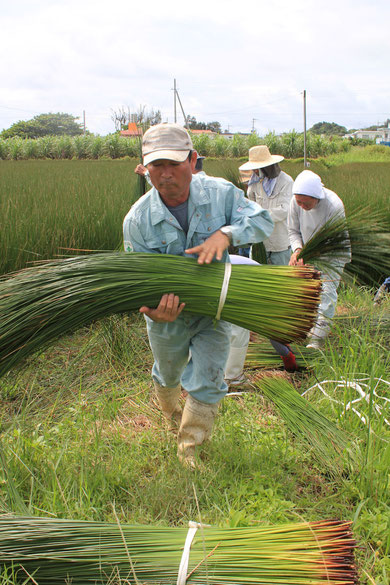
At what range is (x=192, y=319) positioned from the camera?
201 cm

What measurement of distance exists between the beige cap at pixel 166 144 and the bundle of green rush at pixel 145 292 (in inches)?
15.1

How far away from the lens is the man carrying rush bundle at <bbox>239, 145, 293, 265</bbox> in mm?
4211

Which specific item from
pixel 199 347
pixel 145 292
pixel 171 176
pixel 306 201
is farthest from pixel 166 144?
pixel 306 201

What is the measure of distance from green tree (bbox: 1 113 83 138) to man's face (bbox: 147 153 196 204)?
53073mm

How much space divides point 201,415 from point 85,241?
2.46m

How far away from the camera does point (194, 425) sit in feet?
6.87

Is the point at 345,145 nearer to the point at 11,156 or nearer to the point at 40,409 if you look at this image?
the point at 11,156

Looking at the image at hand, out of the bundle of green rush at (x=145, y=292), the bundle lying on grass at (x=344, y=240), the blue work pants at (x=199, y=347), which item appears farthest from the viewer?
the bundle lying on grass at (x=344, y=240)

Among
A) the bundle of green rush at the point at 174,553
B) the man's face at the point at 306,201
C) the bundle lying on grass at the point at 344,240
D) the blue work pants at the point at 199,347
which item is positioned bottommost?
the bundle of green rush at the point at 174,553

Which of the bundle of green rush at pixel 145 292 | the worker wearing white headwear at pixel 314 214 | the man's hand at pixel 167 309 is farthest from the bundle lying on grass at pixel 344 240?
the man's hand at pixel 167 309

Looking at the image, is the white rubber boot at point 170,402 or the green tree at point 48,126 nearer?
the white rubber boot at point 170,402

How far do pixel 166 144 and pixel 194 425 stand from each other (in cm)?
122

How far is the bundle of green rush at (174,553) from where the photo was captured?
1.20m

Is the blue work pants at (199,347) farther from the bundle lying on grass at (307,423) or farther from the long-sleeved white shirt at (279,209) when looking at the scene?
the long-sleeved white shirt at (279,209)
